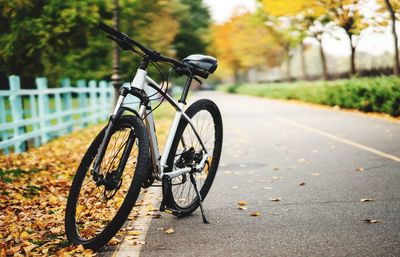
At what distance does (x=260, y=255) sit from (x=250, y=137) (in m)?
8.14

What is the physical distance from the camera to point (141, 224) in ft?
14.3

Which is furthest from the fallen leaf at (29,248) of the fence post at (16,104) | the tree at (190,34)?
the tree at (190,34)

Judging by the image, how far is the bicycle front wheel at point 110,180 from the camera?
135 inches

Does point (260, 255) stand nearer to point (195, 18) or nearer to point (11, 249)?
point (11, 249)

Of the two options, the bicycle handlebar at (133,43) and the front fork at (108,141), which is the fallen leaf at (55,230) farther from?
the bicycle handlebar at (133,43)

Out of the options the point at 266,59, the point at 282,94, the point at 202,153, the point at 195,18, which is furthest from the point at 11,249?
the point at 195,18

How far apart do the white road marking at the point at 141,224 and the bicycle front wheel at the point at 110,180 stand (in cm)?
19

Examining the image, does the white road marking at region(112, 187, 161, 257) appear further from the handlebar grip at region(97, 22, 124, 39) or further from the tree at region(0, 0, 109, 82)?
the tree at region(0, 0, 109, 82)

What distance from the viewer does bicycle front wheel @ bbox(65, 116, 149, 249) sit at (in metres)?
3.44

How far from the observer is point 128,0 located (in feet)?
51.4

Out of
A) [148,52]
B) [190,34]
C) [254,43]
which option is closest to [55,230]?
[148,52]

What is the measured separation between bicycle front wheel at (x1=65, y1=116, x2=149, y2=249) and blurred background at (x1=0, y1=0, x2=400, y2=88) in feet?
2.53

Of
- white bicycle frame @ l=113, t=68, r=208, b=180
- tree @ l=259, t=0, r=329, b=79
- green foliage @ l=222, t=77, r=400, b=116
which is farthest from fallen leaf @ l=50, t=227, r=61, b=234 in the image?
tree @ l=259, t=0, r=329, b=79

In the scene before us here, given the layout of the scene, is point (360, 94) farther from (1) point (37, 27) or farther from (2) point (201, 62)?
(2) point (201, 62)
